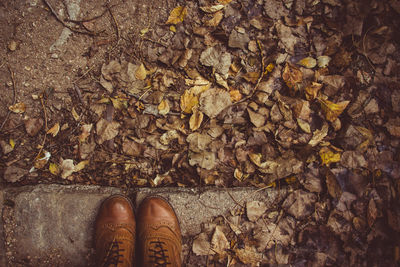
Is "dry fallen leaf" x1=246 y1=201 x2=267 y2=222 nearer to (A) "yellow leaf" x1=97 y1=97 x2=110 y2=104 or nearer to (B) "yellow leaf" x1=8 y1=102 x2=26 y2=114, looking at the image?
(A) "yellow leaf" x1=97 y1=97 x2=110 y2=104

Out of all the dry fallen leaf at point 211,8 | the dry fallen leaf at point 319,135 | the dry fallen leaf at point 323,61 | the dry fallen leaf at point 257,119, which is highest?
the dry fallen leaf at point 211,8

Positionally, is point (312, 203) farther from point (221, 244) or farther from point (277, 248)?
point (221, 244)

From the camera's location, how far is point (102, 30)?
1.52m

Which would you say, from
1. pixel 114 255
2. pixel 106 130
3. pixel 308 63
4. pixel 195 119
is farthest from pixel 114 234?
pixel 308 63

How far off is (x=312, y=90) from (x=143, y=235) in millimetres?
1468

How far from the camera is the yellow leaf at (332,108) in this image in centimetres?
147

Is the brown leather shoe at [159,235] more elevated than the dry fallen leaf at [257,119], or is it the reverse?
the dry fallen leaf at [257,119]

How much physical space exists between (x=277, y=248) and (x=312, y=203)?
0.36m

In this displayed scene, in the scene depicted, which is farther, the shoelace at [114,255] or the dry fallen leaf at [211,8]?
the dry fallen leaf at [211,8]

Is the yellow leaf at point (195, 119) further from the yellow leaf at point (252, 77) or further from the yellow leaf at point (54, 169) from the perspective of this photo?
the yellow leaf at point (54, 169)

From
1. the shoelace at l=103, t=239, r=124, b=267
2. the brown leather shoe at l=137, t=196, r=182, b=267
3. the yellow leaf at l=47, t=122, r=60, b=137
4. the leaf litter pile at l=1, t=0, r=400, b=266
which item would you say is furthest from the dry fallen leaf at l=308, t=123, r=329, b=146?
the yellow leaf at l=47, t=122, r=60, b=137

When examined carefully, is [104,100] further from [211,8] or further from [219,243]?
[219,243]

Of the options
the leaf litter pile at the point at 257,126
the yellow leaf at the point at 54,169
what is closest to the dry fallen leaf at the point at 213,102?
the leaf litter pile at the point at 257,126

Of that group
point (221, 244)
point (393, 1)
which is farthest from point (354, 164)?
point (393, 1)
